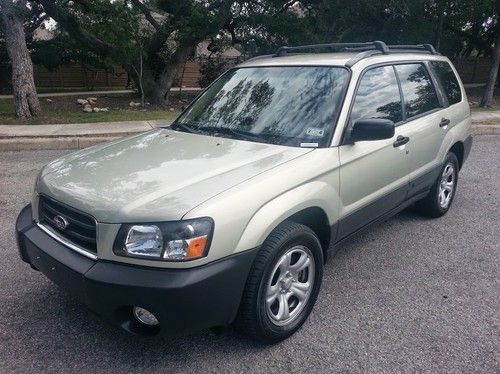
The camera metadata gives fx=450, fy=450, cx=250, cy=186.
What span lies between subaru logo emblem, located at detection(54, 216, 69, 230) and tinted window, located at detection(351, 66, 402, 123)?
2094 millimetres

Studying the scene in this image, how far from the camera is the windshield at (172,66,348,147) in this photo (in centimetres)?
324

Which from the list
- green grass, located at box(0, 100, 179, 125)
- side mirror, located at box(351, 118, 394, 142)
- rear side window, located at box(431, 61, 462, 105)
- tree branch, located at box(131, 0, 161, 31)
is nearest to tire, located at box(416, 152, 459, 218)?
rear side window, located at box(431, 61, 462, 105)

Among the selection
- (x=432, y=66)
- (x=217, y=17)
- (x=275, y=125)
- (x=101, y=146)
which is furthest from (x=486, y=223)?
(x=217, y=17)

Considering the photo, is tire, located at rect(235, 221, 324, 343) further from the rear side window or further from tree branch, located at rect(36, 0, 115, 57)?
tree branch, located at rect(36, 0, 115, 57)

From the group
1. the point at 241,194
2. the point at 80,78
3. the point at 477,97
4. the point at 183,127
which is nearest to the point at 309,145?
the point at 241,194

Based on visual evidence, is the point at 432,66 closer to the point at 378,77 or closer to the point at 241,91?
the point at 378,77

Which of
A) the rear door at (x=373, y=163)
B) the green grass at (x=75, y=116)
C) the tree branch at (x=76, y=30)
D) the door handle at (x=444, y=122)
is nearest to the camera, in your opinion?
the rear door at (x=373, y=163)

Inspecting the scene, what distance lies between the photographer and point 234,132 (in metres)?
3.44

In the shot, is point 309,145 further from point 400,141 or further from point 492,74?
point 492,74

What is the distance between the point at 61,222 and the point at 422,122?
3.24 metres

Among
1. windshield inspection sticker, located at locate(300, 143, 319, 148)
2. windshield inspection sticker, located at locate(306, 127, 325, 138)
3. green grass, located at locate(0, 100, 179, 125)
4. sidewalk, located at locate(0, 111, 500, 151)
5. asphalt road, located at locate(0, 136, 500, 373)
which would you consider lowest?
green grass, located at locate(0, 100, 179, 125)

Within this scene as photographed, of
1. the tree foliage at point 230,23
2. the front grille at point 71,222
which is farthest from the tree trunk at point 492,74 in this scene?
the front grille at point 71,222

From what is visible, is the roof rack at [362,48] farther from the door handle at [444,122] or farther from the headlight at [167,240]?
the headlight at [167,240]

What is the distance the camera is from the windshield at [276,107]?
3.24m
